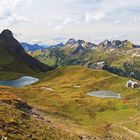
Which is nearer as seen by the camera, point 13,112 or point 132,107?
point 13,112

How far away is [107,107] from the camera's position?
132 m

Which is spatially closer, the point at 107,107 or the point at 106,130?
the point at 106,130

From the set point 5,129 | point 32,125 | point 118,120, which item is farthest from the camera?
point 118,120

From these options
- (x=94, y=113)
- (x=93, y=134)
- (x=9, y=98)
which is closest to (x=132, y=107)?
(x=94, y=113)

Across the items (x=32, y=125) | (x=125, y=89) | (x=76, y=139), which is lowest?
(x=125, y=89)

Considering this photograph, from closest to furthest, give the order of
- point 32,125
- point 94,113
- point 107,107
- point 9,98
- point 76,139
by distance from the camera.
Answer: point 32,125 < point 76,139 < point 9,98 < point 94,113 < point 107,107

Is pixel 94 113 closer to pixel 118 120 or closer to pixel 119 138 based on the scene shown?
pixel 118 120

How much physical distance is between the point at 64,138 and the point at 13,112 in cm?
929

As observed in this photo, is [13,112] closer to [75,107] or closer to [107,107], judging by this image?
[75,107]

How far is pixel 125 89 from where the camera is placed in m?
196

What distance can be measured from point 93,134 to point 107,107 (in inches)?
2266

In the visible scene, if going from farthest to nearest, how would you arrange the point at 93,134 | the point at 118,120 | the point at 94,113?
the point at 94,113 → the point at 118,120 → the point at 93,134

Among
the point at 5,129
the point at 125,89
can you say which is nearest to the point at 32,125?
the point at 5,129

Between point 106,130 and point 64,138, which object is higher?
point 64,138
